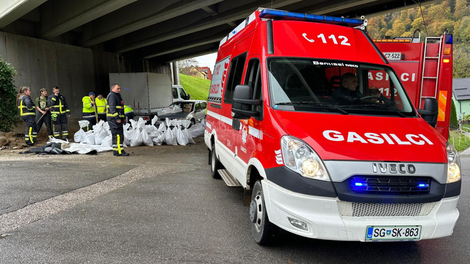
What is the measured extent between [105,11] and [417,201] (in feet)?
44.8

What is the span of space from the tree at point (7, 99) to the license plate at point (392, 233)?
42.9 ft

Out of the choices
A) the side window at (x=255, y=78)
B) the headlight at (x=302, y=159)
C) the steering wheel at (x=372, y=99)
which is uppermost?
the side window at (x=255, y=78)

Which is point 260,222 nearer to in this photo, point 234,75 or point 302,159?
point 302,159

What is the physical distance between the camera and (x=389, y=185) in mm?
3000

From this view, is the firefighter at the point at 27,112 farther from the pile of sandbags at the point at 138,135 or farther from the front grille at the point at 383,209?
the front grille at the point at 383,209

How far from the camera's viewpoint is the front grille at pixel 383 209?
299cm

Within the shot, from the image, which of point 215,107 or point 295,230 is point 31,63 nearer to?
point 215,107

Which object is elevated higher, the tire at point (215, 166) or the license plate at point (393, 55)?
the license plate at point (393, 55)

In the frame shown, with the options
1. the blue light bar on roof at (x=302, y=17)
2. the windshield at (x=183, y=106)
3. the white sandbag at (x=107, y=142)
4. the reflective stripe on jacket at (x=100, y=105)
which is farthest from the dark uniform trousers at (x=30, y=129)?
the blue light bar on roof at (x=302, y=17)

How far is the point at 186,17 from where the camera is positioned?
1820cm

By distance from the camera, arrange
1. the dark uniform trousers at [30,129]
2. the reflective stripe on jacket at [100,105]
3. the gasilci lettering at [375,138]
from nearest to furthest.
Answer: the gasilci lettering at [375,138] < the dark uniform trousers at [30,129] < the reflective stripe on jacket at [100,105]

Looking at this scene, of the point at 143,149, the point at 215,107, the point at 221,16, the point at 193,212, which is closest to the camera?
the point at 193,212

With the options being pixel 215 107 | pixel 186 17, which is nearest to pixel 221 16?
pixel 186 17

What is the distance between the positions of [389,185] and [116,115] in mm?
7521
